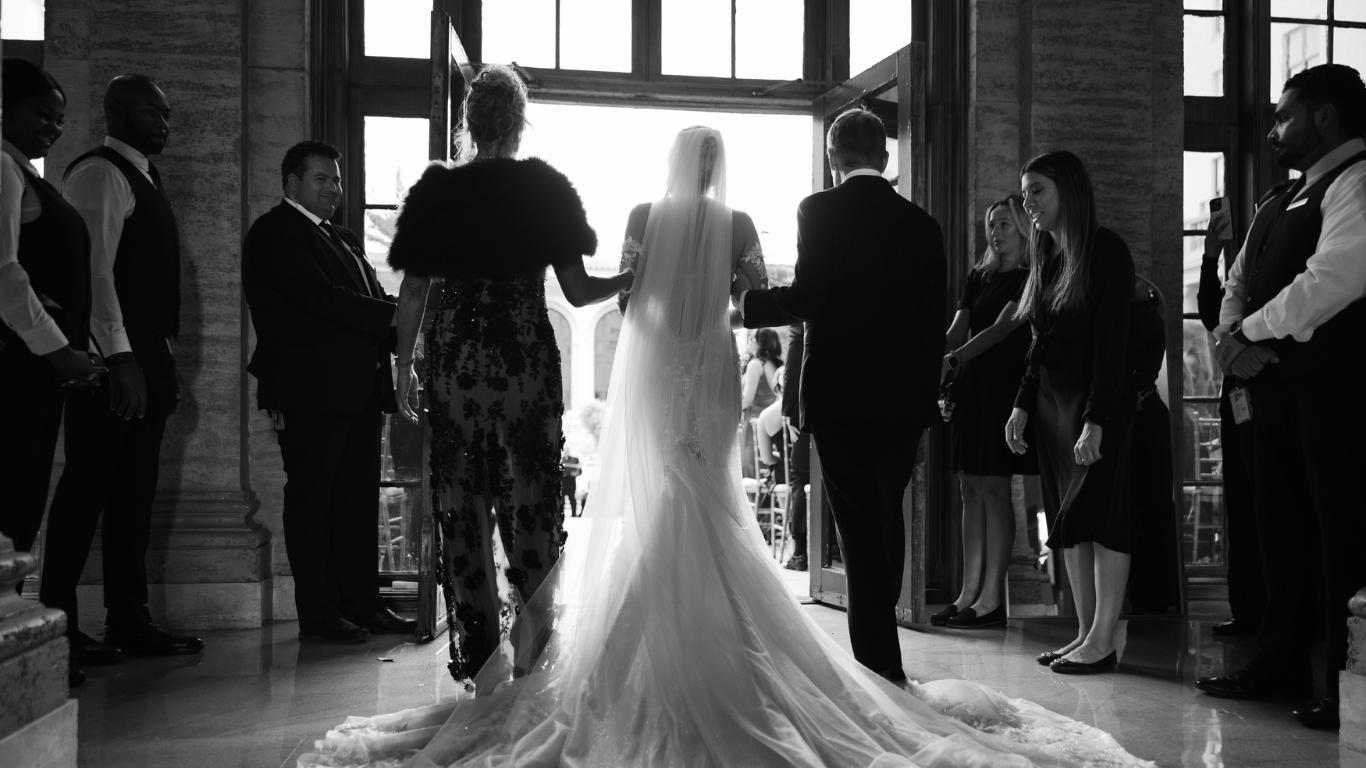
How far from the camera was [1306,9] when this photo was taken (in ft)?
20.3

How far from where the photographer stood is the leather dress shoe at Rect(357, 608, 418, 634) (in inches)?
188

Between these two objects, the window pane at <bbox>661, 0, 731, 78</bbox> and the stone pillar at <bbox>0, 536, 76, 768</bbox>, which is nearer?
the stone pillar at <bbox>0, 536, 76, 768</bbox>

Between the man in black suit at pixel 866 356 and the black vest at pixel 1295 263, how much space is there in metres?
1.00

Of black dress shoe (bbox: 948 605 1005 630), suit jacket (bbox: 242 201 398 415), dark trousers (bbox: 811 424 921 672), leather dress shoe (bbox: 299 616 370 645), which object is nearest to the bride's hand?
suit jacket (bbox: 242 201 398 415)

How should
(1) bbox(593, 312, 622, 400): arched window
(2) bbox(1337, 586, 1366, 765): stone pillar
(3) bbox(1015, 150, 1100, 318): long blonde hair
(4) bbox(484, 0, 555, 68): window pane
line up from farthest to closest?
(1) bbox(593, 312, 622, 400): arched window → (4) bbox(484, 0, 555, 68): window pane → (3) bbox(1015, 150, 1100, 318): long blonde hair → (2) bbox(1337, 586, 1366, 765): stone pillar

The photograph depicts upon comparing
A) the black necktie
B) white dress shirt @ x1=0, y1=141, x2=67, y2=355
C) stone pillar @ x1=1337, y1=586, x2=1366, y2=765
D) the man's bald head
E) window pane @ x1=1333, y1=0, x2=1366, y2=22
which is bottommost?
stone pillar @ x1=1337, y1=586, x2=1366, y2=765

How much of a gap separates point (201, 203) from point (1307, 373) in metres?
4.49

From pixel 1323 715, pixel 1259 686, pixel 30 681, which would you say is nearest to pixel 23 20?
pixel 30 681

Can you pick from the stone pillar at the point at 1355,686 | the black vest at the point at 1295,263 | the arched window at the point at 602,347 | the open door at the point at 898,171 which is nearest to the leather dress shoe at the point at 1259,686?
the stone pillar at the point at 1355,686

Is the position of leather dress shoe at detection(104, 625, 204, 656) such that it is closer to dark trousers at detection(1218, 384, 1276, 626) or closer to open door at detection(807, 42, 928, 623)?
open door at detection(807, 42, 928, 623)

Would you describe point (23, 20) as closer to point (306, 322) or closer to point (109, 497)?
point (306, 322)

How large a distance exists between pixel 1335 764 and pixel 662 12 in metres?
4.65

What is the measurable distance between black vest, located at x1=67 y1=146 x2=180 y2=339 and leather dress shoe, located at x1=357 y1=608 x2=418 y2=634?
1447 mm

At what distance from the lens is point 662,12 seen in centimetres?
595
